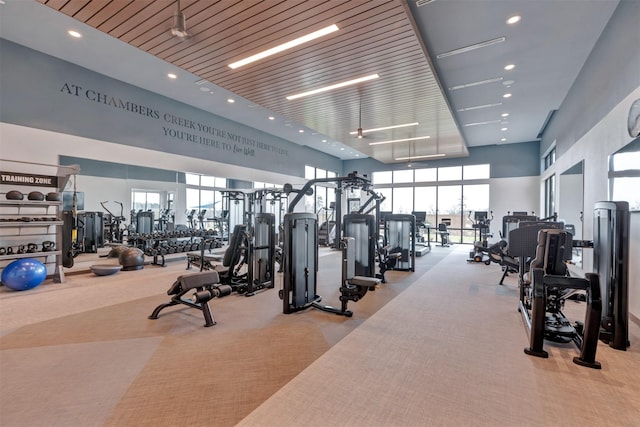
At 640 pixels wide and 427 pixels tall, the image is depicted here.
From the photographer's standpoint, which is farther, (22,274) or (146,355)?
(22,274)

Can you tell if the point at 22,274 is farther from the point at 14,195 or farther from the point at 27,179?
the point at 27,179

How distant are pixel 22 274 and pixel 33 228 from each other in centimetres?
130

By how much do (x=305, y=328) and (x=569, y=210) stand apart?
750 cm

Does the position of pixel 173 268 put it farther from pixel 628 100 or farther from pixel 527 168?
pixel 527 168

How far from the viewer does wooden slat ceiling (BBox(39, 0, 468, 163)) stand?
3369mm

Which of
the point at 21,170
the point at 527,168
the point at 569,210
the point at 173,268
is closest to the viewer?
the point at 21,170

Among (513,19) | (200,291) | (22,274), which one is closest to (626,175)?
(513,19)

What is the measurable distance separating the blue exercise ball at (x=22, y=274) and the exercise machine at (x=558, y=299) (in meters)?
6.86

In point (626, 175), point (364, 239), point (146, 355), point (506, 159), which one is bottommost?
point (146, 355)

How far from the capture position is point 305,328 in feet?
10.7

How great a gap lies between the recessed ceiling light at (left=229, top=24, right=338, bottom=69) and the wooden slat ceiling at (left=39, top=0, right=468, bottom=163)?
0.30 feet

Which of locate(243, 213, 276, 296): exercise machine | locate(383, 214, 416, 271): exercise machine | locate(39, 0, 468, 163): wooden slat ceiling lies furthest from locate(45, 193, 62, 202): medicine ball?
locate(383, 214, 416, 271): exercise machine

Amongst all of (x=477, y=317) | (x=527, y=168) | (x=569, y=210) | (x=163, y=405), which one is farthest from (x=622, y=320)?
(x=527, y=168)

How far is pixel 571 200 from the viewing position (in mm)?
7141
